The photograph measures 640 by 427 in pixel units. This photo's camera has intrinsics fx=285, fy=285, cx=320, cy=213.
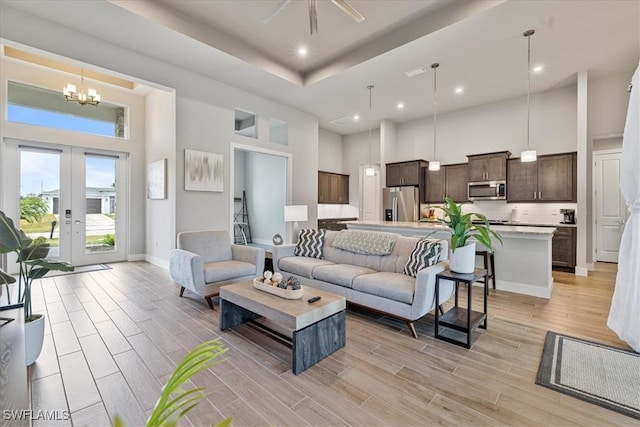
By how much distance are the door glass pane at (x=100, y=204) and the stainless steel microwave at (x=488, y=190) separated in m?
7.94

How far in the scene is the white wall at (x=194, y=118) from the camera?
367 centimetres

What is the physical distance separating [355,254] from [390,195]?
402 centimetres

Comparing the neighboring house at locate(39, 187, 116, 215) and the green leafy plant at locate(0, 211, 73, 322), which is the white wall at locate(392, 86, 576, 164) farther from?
the green leafy plant at locate(0, 211, 73, 322)

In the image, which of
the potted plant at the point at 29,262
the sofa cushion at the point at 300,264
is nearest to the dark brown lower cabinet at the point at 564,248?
the sofa cushion at the point at 300,264

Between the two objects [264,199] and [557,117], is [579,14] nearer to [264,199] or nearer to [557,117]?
[557,117]

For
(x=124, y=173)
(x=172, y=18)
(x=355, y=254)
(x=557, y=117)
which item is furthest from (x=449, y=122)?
(x=124, y=173)

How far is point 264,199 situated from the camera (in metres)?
8.35

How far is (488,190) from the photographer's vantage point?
6.29 meters

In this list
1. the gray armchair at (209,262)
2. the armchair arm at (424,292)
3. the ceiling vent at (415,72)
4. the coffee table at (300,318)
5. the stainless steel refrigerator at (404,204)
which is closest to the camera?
the coffee table at (300,318)

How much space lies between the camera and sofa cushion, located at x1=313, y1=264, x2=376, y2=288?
3.32m

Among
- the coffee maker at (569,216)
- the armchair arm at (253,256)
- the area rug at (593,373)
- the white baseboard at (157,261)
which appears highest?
the coffee maker at (569,216)

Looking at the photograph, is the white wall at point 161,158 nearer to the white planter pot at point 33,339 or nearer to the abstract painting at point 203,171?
the abstract painting at point 203,171

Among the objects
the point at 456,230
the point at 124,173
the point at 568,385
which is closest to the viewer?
the point at 568,385

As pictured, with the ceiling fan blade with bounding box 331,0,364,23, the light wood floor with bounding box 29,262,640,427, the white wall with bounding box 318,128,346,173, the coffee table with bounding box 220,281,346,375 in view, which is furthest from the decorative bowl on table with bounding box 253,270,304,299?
the white wall with bounding box 318,128,346,173
